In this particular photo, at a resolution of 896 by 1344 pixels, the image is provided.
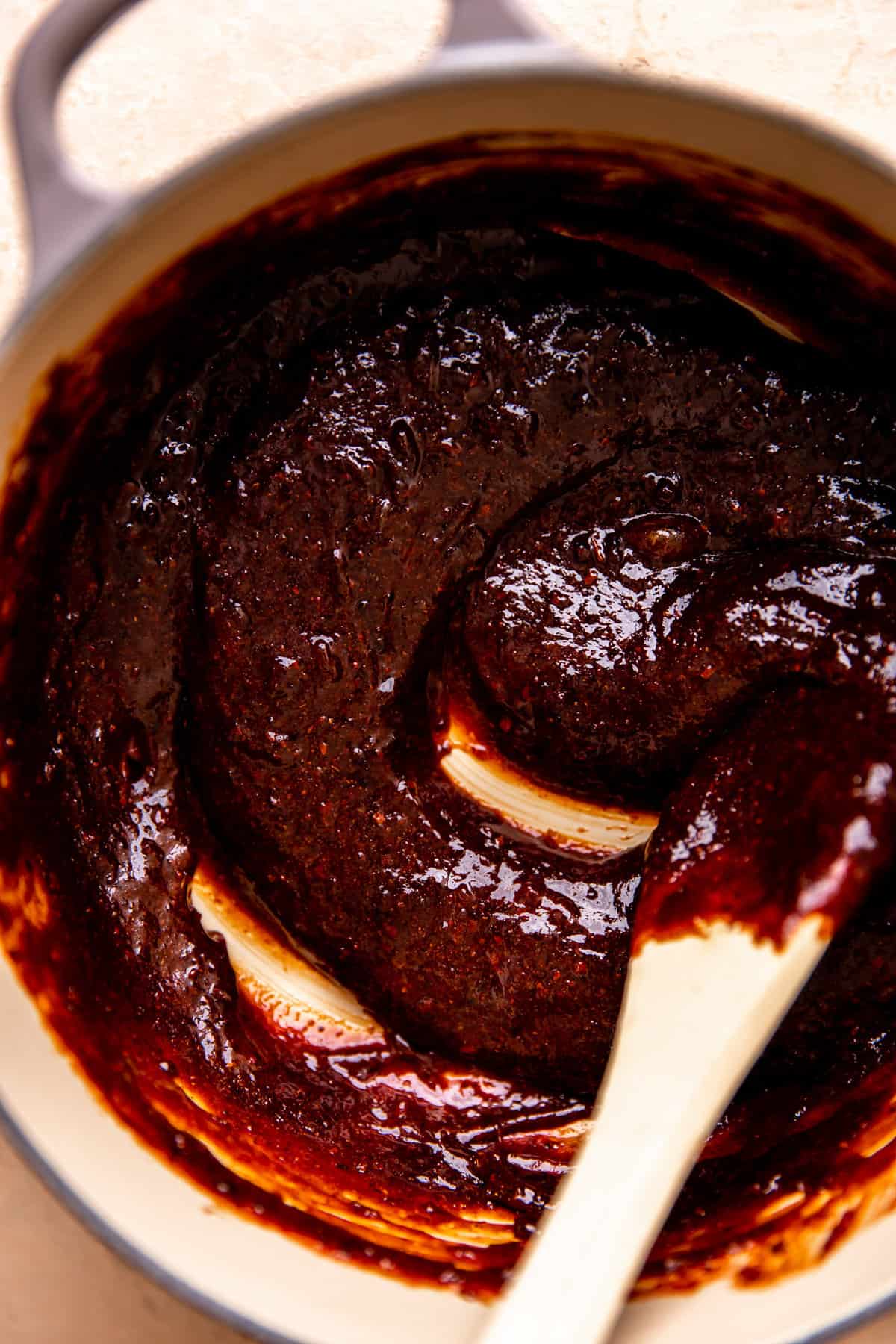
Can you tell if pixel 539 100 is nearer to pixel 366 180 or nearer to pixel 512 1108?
pixel 366 180

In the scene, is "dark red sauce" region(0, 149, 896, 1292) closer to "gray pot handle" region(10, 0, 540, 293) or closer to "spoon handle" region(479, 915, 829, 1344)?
"spoon handle" region(479, 915, 829, 1344)

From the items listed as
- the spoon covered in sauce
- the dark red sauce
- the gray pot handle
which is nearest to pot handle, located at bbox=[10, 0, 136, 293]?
the gray pot handle

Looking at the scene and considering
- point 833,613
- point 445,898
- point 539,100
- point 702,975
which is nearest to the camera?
point 539,100

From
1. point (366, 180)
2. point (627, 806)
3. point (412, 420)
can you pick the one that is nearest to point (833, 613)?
point (627, 806)

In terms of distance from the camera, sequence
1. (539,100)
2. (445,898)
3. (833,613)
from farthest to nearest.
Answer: (445,898) < (833,613) < (539,100)

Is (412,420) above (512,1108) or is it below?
above

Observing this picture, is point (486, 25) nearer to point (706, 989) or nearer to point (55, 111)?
point (55, 111)

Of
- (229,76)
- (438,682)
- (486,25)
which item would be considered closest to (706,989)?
(438,682)

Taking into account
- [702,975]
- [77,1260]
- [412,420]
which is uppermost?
[412,420]
